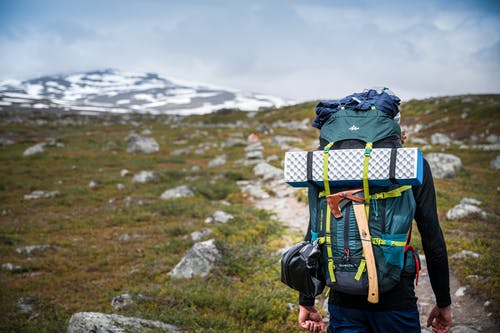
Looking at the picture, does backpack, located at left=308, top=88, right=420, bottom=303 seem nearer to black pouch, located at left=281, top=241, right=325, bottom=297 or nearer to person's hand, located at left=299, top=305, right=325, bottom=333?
black pouch, located at left=281, top=241, right=325, bottom=297

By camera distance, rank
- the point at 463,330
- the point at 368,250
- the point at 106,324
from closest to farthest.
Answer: the point at 368,250, the point at 106,324, the point at 463,330

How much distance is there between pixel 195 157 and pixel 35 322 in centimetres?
2589

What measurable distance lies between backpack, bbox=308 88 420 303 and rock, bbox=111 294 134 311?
17.7ft

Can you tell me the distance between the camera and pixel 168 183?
20.9m

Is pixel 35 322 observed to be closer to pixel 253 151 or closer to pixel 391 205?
pixel 391 205

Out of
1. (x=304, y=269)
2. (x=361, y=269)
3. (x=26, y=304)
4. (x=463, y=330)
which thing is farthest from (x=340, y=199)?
(x=26, y=304)

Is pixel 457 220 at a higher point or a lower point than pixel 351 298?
lower

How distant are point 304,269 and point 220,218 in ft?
34.0

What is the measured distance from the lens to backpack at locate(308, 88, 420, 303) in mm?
2684

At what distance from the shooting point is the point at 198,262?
8.70 m

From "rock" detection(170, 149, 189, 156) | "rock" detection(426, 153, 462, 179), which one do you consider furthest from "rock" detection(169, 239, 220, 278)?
"rock" detection(170, 149, 189, 156)

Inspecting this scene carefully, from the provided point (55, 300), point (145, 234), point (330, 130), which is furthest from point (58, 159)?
point (330, 130)

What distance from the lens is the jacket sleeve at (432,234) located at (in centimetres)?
289

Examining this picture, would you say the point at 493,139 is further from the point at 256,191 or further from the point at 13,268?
the point at 13,268
